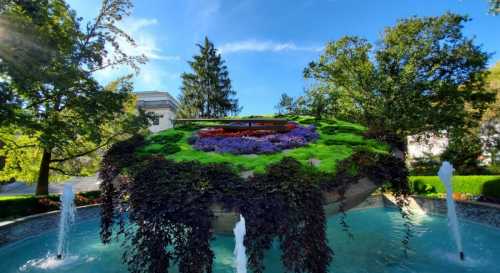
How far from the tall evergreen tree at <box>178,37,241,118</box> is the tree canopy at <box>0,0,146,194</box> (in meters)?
14.0

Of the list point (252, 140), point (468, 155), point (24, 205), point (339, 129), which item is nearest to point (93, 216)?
point (24, 205)

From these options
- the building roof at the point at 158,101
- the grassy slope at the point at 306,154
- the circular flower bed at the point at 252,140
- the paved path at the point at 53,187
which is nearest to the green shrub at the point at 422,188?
the circular flower bed at the point at 252,140

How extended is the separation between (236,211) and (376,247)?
4920 millimetres

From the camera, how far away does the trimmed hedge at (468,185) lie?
12.2 metres

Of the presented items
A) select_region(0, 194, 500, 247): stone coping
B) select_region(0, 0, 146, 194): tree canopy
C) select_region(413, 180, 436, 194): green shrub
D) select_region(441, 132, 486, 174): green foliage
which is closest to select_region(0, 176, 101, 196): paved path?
select_region(0, 0, 146, 194): tree canopy

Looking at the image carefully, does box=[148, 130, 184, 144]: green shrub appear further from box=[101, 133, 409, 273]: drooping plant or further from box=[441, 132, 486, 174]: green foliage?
box=[441, 132, 486, 174]: green foliage

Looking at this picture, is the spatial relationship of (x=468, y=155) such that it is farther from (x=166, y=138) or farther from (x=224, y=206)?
(x=224, y=206)

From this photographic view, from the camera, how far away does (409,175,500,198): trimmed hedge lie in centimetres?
1221

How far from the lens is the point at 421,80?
19.6m

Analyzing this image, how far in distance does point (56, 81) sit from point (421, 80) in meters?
20.3

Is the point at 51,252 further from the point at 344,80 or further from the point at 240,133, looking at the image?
the point at 344,80

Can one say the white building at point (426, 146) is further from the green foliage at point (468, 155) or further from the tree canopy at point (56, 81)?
the tree canopy at point (56, 81)

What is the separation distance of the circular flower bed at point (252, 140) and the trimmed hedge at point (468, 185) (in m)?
9.21

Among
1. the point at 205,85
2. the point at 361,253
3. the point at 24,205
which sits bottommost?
the point at 361,253
